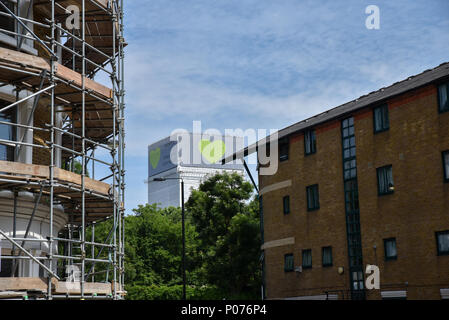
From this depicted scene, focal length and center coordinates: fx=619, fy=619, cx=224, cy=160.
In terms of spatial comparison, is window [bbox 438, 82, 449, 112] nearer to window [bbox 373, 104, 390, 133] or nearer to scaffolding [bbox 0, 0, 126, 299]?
window [bbox 373, 104, 390, 133]

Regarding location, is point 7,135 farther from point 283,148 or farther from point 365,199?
point 283,148

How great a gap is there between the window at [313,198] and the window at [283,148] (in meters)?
3.41

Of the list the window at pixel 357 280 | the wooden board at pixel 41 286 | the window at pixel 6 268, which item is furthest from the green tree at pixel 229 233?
the window at pixel 6 268

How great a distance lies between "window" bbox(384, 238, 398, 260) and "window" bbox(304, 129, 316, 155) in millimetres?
8290

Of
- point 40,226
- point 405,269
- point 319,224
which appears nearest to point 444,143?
point 405,269

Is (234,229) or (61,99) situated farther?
(234,229)

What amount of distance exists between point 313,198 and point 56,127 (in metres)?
19.1

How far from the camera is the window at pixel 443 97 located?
2936 centimetres

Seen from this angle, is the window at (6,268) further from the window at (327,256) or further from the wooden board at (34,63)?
the window at (327,256)

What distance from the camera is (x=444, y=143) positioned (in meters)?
29.2

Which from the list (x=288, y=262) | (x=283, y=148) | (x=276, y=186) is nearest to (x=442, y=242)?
(x=288, y=262)
